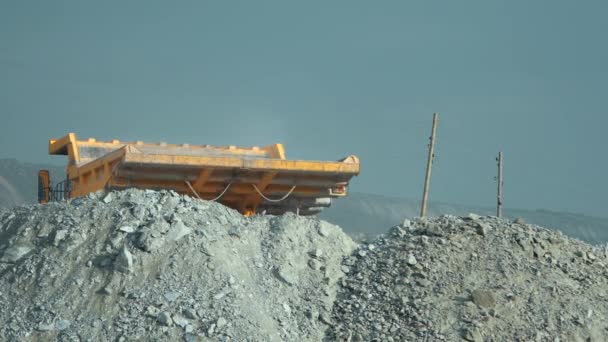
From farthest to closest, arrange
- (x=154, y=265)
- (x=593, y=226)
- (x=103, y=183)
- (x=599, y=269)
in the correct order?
(x=593, y=226) → (x=103, y=183) → (x=599, y=269) → (x=154, y=265)

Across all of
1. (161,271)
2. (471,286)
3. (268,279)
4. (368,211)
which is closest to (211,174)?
(268,279)

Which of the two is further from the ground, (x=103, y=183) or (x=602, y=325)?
(x=103, y=183)

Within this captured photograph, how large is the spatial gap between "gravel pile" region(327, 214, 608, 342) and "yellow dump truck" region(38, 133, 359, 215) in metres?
2.01

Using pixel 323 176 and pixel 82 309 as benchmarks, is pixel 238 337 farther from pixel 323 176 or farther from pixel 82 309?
pixel 323 176

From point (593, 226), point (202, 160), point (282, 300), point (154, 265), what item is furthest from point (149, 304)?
point (593, 226)

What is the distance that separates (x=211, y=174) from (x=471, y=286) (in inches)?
164

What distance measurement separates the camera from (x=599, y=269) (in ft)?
44.0

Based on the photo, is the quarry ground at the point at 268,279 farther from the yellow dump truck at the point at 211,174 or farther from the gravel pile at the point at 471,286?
the yellow dump truck at the point at 211,174

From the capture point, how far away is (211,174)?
1450cm

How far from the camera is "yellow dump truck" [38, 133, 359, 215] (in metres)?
14.1

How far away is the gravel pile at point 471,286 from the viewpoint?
11555 mm

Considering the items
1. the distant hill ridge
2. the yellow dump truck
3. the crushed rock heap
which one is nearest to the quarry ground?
the crushed rock heap

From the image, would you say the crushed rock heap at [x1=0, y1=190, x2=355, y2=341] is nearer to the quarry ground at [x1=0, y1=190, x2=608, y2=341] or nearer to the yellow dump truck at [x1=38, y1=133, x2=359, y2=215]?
the quarry ground at [x1=0, y1=190, x2=608, y2=341]

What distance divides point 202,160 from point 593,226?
150ft
